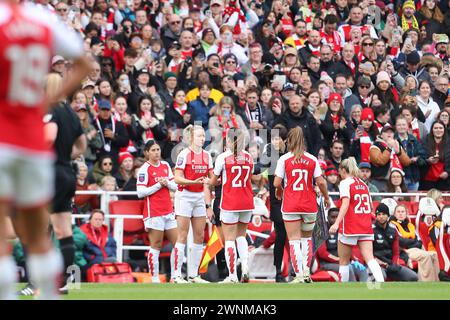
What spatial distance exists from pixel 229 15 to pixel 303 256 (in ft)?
31.6

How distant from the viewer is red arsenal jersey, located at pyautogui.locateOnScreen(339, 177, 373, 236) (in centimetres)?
1748

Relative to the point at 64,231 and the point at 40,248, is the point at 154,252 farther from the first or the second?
the point at 40,248

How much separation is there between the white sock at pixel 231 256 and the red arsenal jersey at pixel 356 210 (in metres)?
1.65

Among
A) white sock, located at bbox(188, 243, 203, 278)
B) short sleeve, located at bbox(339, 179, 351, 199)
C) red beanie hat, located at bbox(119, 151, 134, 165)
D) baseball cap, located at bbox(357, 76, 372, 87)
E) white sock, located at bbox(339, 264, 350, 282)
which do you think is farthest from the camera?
baseball cap, located at bbox(357, 76, 372, 87)

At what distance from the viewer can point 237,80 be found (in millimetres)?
24141

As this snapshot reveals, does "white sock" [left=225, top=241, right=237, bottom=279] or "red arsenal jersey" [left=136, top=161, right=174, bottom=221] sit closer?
"white sock" [left=225, top=241, right=237, bottom=279]

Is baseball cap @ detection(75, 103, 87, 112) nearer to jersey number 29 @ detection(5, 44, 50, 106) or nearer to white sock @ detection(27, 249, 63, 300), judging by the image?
white sock @ detection(27, 249, 63, 300)

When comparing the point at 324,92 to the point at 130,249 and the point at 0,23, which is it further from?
the point at 0,23

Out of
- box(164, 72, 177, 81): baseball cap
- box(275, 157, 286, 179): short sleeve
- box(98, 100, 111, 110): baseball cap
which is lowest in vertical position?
box(275, 157, 286, 179): short sleeve

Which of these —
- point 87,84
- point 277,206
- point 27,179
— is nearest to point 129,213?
point 87,84

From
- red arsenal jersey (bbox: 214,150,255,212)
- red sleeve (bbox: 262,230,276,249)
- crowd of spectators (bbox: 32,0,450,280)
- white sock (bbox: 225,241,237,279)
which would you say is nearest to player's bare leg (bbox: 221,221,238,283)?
white sock (bbox: 225,241,237,279)

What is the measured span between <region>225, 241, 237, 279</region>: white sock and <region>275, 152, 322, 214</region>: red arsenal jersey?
0.94 metres

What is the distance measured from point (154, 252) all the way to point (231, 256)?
122cm

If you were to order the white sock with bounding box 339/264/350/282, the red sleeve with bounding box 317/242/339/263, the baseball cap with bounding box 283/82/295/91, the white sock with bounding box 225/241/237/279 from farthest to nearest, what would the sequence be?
the baseball cap with bounding box 283/82/295/91 < the red sleeve with bounding box 317/242/339/263 < the white sock with bounding box 339/264/350/282 < the white sock with bounding box 225/241/237/279
